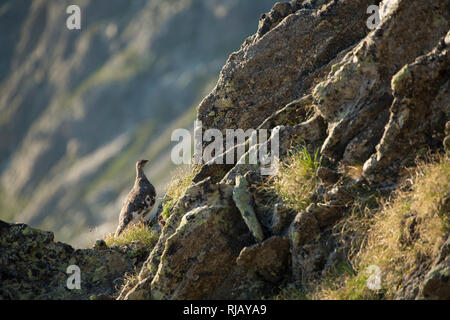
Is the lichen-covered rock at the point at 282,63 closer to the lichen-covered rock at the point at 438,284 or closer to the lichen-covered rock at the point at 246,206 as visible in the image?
the lichen-covered rock at the point at 246,206

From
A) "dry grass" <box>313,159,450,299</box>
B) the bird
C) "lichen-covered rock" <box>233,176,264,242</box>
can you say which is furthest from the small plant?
the bird

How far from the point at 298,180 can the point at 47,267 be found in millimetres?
6768

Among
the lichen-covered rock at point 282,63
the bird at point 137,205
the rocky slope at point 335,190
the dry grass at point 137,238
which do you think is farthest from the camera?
the bird at point 137,205

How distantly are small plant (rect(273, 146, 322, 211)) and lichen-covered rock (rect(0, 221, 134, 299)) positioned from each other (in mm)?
4801

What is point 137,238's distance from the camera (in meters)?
16.7

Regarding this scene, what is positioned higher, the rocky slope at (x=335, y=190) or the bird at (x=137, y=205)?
the bird at (x=137, y=205)

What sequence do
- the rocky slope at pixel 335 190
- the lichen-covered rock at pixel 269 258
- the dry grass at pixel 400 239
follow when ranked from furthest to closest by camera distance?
the lichen-covered rock at pixel 269 258 → the rocky slope at pixel 335 190 → the dry grass at pixel 400 239

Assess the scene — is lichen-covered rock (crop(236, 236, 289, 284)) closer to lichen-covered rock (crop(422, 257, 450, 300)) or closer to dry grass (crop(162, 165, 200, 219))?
lichen-covered rock (crop(422, 257, 450, 300))

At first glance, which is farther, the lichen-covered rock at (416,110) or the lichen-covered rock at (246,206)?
the lichen-covered rock at (246,206)

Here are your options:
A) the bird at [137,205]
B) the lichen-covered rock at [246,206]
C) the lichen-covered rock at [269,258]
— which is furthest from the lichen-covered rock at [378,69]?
the bird at [137,205]

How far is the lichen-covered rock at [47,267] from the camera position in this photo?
572 inches

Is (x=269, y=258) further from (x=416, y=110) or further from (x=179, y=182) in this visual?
(x=179, y=182)

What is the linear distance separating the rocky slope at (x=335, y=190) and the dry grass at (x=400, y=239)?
5cm

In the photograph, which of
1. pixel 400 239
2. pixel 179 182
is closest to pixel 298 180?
pixel 400 239
